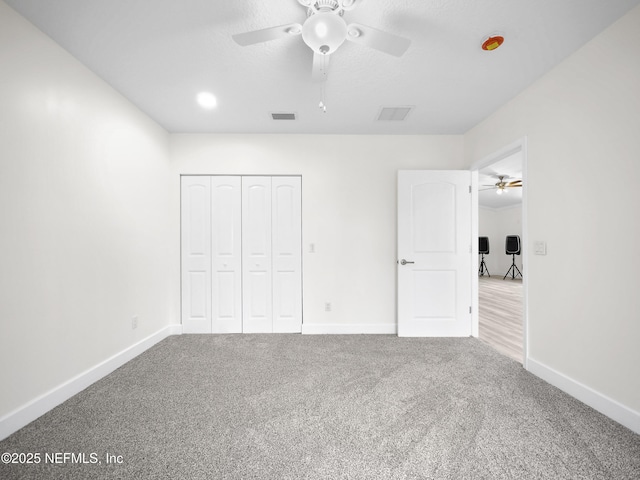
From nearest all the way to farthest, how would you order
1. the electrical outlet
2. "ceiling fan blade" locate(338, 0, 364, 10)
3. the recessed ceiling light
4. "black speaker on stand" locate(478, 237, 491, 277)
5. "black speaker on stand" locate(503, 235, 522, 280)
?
"ceiling fan blade" locate(338, 0, 364, 10), the electrical outlet, the recessed ceiling light, "black speaker on stand" locate(503, 235, 522, 280), "black speaker on stand" locate(478, 237, 491, 277)

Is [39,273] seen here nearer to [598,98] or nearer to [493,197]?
[598,98]

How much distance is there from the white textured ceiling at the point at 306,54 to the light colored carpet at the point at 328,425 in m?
2.46

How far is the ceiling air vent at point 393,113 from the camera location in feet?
9.48

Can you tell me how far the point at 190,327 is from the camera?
3523 mm

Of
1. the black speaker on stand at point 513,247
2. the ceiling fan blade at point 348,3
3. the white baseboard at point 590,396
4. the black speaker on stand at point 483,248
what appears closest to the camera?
the ceiling fan blade at point 348,3

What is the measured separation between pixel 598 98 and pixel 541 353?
1947 mm

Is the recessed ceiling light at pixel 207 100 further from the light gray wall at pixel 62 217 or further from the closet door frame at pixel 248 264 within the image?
the closet door frame at pixel 248 264

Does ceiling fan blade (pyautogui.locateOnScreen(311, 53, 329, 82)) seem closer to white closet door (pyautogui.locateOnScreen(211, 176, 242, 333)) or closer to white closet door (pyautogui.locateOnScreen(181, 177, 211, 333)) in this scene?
white closet door (pyautogui.locateOnScreen(211, 176, 242, 333))

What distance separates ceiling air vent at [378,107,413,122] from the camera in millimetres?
2890

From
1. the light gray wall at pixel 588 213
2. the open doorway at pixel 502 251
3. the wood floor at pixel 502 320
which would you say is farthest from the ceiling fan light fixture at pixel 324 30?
the wood floor at pixel 502 320

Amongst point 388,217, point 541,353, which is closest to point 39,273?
point 388,217

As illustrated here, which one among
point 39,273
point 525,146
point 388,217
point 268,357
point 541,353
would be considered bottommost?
point 268,357

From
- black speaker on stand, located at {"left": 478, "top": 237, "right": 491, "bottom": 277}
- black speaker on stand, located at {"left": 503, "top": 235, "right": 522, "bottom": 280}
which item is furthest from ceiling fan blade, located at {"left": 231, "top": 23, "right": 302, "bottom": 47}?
black speaker on stand, located at {"left": 503, "top": 235, "right": 522, "bottom": 280}

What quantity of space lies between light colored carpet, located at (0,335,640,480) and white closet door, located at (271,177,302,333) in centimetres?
87
